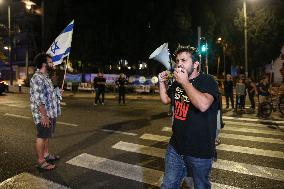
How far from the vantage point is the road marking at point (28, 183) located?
5.61 m

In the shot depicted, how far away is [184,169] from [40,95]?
3.24 meters

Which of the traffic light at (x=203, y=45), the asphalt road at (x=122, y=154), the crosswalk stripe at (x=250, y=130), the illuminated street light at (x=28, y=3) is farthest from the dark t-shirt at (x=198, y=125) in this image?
the illuminated street light at (x=28, y=3)

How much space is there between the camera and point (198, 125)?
3.61m

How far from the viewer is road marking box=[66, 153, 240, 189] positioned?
236 inches

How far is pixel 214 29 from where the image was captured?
36250 mm

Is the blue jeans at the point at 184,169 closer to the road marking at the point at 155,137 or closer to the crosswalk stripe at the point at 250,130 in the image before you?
the road marking at the point at 155,137

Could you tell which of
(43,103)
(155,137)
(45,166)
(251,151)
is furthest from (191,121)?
(155,137)

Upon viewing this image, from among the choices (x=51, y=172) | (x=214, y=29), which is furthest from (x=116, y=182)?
(x=214, y=29)

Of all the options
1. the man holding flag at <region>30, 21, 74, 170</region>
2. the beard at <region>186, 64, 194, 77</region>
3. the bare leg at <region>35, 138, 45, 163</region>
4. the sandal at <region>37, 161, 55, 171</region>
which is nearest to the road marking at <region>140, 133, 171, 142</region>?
the man holding flag at <region>30, 21, 74, 170</region>

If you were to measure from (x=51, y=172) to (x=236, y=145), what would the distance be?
458 cm

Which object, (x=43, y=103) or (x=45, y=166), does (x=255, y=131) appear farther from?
(x=43, y=103)

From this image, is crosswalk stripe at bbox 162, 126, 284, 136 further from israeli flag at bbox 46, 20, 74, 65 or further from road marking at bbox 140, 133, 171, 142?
israeli flag at bbox 46, 20, 74, 65

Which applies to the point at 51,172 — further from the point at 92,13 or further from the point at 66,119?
the point at 92,13

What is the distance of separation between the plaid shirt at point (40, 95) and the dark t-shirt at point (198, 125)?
10.7ft
